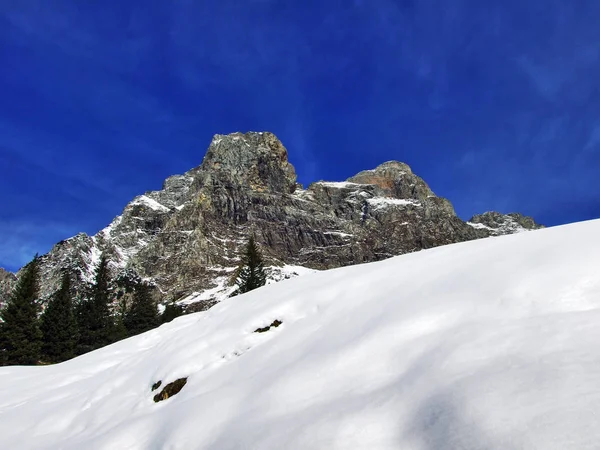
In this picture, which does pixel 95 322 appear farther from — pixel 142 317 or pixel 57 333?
pixel 57 333

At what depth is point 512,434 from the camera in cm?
340

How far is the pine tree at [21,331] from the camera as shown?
3675 centimetres

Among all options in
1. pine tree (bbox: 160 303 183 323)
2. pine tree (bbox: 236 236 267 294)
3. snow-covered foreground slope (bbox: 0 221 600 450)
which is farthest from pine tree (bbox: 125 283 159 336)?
snow-covered foreground slope (bbox: 0 221 600 450)

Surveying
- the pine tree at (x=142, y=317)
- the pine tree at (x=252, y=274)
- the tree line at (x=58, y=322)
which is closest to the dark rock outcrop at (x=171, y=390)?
the tree line at (x=58, y=322)

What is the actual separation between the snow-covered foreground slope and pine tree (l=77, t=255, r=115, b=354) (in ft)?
130


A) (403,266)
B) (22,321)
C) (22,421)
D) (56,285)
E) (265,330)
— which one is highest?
(56,285)

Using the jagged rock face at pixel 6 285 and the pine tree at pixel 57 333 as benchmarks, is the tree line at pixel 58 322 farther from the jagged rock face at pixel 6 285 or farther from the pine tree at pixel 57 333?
the jagged rock face at pixel 6 285

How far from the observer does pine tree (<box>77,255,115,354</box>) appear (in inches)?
1882

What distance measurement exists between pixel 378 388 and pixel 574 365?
7.38ft

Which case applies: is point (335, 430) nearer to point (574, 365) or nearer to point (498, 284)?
point (574, 365)

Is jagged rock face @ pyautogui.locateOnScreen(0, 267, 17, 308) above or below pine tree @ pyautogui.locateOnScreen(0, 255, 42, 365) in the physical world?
above

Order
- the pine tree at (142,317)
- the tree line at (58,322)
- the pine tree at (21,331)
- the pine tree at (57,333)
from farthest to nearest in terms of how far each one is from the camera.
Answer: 1. the pine tree at (142,317)
2. the pine tree at (57,333)
3. the tree line at (58,322)
4. the pine tree at (21,331)

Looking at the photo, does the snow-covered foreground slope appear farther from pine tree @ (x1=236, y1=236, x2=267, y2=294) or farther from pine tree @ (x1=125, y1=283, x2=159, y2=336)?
pine tree @ (x1=125, y1=283, x2=159, y2=336)

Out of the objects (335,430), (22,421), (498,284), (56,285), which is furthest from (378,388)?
(56,285)
